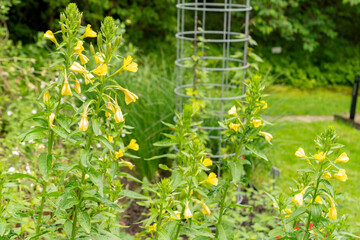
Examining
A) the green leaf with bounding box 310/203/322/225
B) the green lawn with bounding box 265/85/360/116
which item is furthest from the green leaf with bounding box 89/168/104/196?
the green lawn with bounding box 265/85/360/116

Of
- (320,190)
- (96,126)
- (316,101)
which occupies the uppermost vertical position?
(96,126)

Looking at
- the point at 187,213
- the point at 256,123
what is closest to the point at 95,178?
the point at 187,213

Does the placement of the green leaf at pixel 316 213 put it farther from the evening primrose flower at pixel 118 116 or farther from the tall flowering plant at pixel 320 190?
the evening primrose flower at pixel 118 116

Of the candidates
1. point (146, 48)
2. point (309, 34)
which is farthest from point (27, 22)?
point (309, 34)

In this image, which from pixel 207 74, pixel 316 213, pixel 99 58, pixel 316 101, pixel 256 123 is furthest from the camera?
pixel 316 101

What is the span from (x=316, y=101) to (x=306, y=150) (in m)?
2.56

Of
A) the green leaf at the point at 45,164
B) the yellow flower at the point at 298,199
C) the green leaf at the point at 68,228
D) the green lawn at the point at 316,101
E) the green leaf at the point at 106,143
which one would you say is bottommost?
the green lawn at the point at 316,101

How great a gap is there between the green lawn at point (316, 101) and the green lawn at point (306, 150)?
0.52m

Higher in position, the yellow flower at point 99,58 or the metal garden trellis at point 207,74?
the yellow flower at point 99,58

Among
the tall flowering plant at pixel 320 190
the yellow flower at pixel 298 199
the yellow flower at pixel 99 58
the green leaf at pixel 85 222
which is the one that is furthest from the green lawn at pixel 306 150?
the yellow flower at pixel 99 58

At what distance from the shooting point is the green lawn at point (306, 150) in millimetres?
4008

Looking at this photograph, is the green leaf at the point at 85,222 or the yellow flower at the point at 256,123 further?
the yellow flower at the point at 256,123

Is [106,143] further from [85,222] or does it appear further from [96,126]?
[85,222]

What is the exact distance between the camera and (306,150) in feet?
16.8
